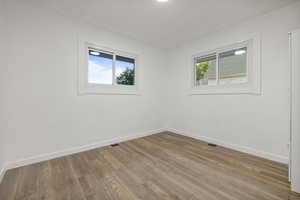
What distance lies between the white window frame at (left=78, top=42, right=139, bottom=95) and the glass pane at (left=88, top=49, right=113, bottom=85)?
7 cm

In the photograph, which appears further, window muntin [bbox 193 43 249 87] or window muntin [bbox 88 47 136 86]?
window muntin [bbox 88 47 136 86]

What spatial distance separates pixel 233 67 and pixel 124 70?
250cm

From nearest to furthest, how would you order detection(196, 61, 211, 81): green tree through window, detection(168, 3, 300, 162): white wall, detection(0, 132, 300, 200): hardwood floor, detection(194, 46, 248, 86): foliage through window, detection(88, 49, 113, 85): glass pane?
1. detection(0, 132, 300, 200): hardwood floor
2. detection(168, 3, 300, 162): white wall
3. detection(194, 46, 248, 86): foliage through window
4. detection(88, 49, 113, 85): glass pane
5. detection(196, 61, 211, 81): green tree through window

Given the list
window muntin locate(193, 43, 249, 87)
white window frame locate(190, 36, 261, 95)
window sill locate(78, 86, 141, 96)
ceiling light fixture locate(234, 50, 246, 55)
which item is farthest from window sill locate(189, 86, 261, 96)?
window sill locate(78, 86, 141, 96)

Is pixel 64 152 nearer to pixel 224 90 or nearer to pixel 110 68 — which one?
pixel 110 68

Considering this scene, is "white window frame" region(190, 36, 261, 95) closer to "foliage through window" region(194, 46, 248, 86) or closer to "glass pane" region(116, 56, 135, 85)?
"foliage through window" region(194, 46, 248, 86)

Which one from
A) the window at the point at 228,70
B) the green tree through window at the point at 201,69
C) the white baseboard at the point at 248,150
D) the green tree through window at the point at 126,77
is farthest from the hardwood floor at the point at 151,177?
the green tree through window at the point at 201,69

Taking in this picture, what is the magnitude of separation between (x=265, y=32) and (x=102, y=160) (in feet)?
11.7

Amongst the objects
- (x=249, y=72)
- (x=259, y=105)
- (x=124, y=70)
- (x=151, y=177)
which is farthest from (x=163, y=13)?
(x=151, y=177)

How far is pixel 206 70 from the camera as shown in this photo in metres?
3.23

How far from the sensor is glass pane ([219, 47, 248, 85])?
256 centimetres

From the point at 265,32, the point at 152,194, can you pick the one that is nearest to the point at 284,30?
the point at 265,32

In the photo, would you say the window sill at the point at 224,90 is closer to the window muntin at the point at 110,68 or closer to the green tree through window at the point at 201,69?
the green tree through window at the point at 201,69

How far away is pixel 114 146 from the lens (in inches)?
108
